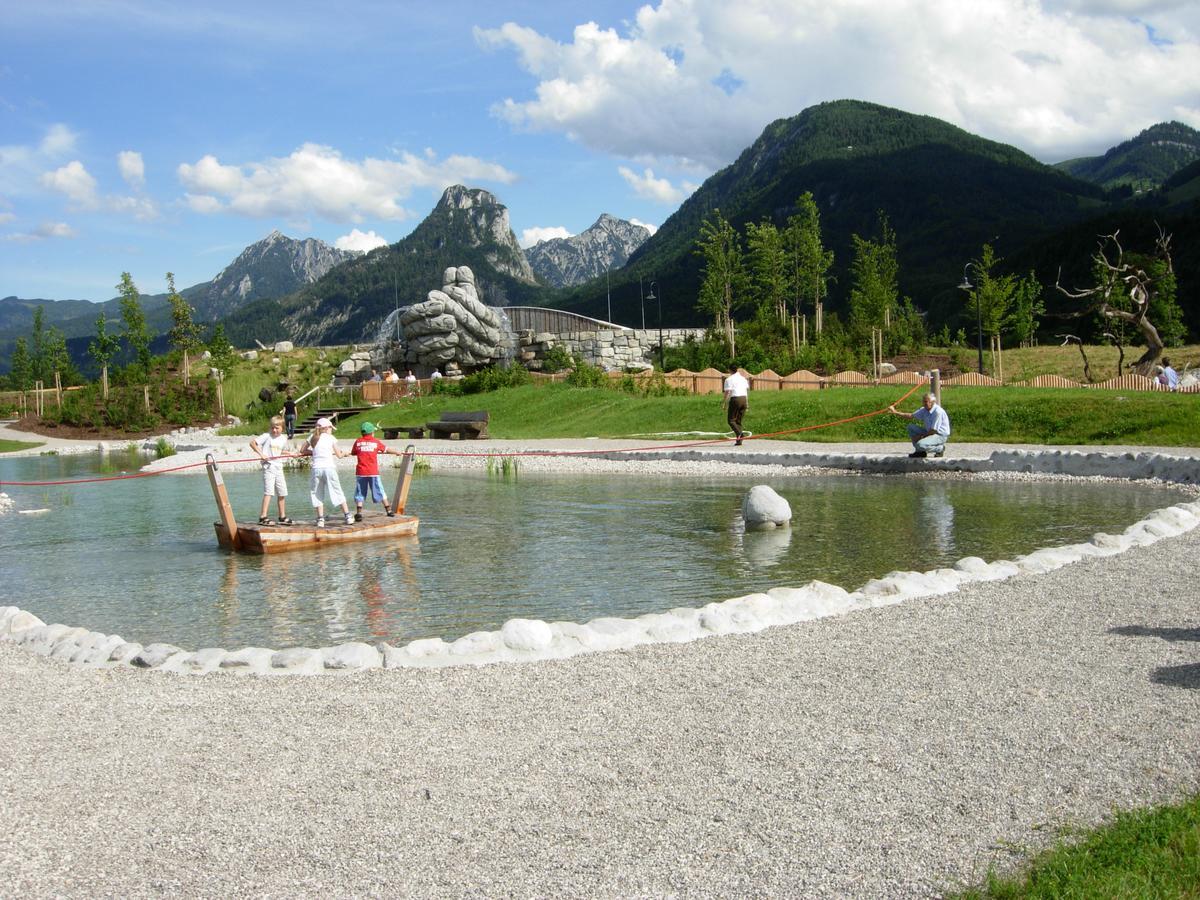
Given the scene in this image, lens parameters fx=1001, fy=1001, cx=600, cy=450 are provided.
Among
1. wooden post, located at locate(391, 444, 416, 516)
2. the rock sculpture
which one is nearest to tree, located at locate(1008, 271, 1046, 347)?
the rock sculpture

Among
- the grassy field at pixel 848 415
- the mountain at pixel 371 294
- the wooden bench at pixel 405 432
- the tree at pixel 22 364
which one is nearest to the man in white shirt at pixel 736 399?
the grassy field at pixel 848 415

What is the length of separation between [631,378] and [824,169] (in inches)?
5184

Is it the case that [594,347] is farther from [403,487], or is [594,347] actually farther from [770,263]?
[403,487]

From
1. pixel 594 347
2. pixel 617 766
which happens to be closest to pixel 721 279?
pixel 594 347

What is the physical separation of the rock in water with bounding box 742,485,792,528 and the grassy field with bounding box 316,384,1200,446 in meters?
11.0

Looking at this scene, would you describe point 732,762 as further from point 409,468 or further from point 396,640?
point 409,468

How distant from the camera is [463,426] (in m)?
35.8

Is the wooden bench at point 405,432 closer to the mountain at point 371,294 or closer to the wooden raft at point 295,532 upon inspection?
the wooden raft at point 295,532

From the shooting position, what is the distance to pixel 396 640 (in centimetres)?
952

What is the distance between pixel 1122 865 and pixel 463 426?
3255 centimetres

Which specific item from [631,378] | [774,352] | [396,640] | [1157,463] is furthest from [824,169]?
[396,640]

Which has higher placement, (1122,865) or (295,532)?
(295,532)

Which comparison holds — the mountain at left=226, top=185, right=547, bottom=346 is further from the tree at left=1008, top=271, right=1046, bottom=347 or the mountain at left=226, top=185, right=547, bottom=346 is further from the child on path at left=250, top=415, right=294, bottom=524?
the child on path at left=250, top=415, right=294, bottom=524

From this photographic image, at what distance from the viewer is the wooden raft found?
14969mm
